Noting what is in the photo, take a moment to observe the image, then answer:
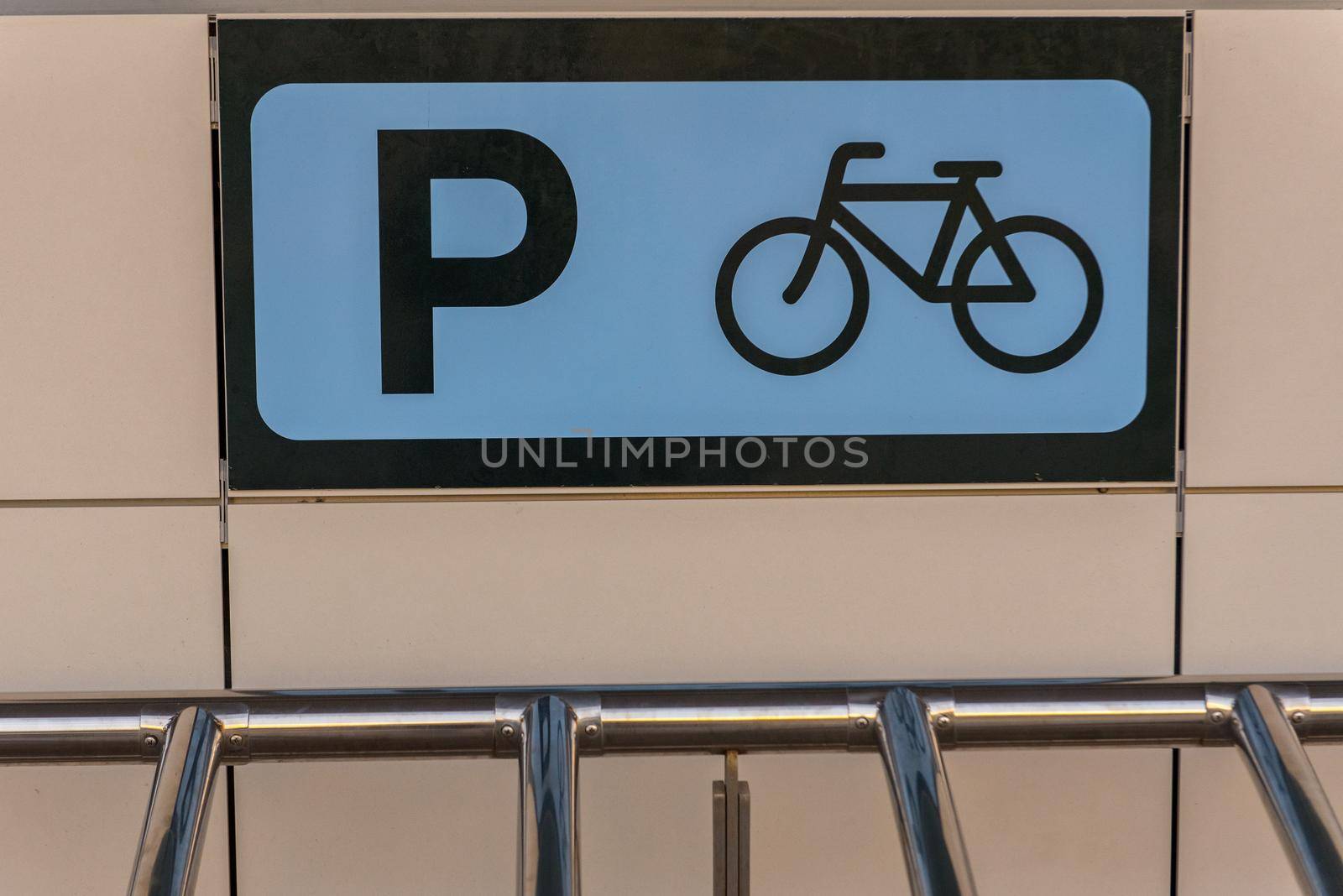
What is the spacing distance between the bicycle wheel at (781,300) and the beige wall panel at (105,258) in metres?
0.54

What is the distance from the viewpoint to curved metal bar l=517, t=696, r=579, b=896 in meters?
0.85

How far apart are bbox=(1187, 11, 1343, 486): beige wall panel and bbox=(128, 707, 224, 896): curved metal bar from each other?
1.05 meters

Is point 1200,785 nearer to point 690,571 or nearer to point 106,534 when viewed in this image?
point 690,571

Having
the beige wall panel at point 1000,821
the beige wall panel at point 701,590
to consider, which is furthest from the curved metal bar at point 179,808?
the beige wall panel at point 1000,821

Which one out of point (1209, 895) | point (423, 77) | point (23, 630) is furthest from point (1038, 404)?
point (23, 630)

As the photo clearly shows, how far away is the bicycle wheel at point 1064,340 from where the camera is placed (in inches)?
41.9

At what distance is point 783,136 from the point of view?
106cm

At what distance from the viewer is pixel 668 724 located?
3.22 feet

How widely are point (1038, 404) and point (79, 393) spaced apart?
3.34ft

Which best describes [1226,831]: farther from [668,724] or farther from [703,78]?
[703,78]

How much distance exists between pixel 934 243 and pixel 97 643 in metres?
0.99

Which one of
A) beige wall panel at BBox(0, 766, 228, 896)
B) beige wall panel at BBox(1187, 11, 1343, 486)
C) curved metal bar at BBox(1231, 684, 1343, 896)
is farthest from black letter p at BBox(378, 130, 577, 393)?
curved metal bar at BBox(1231, 684, 1343, 896)

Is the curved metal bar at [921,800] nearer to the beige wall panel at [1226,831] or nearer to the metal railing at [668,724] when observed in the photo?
the metal railing at [668,724]

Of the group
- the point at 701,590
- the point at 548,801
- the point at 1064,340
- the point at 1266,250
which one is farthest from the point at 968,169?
the point at 548,801
